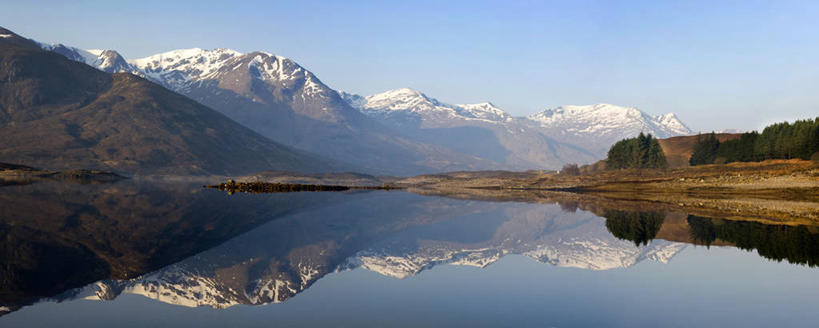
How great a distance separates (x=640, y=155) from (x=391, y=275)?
165 m

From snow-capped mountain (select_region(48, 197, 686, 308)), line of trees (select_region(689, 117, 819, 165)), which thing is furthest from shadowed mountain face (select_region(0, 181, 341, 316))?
line of trees (select_region(689, 117, 819, 165))

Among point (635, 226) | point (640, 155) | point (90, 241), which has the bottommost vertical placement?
point (90, 241)

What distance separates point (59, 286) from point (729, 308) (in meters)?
24.3

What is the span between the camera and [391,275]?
2484 centimetres

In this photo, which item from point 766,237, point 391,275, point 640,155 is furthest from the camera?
point 640,155

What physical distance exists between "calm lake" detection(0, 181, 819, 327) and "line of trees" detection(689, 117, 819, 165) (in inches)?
4268

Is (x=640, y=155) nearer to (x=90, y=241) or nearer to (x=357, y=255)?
(x=357, y=255)

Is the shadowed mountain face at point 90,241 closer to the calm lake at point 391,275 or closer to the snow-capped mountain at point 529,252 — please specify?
the calm lake at point 391,275

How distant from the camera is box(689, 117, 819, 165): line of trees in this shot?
132 m

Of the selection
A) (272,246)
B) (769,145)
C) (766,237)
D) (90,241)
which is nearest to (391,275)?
(272,246)

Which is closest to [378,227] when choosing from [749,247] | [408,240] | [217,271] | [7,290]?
[408,240]

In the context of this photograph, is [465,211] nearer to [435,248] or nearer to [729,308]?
[435,248]

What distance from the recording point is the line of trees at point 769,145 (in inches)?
5217

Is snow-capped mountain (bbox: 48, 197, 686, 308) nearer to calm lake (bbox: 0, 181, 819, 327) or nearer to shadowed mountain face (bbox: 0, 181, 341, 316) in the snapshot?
calm lake (bbox: 0, 181, 819, 327)
